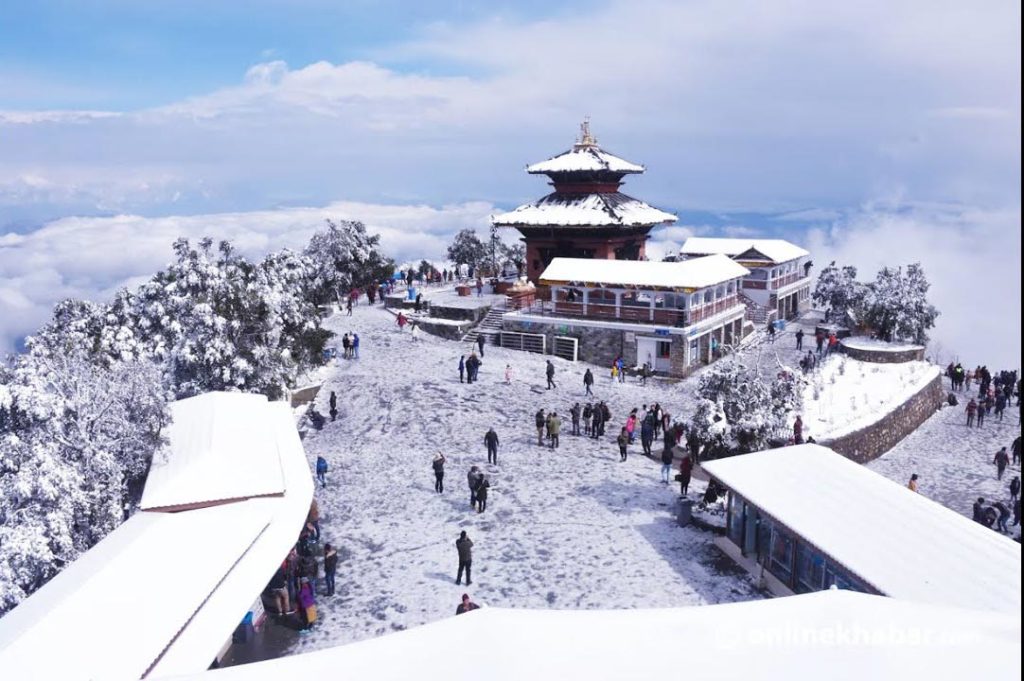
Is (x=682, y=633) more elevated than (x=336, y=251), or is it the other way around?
(x=336, y=251)

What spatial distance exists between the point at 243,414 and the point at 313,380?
427 inches

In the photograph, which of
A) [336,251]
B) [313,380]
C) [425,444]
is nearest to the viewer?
[425,444]

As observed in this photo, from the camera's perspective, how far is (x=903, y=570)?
14.6m

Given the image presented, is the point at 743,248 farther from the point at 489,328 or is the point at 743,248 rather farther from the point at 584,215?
the point at 489,328

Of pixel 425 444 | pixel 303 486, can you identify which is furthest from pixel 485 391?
pixel 303 486

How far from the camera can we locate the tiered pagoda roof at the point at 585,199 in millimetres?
46562

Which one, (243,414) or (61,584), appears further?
(243,414)

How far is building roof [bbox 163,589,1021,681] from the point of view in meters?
9.23

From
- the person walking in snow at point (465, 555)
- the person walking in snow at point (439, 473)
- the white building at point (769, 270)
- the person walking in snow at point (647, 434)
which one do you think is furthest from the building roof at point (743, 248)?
the person walking in snow at point (465, 555)

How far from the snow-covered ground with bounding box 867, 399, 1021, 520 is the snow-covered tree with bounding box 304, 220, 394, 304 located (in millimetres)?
30760

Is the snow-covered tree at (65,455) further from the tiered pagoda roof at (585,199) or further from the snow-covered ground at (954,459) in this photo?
the tiered pagoda roof at (585,199)

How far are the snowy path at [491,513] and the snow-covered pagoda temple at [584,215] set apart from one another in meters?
15.0

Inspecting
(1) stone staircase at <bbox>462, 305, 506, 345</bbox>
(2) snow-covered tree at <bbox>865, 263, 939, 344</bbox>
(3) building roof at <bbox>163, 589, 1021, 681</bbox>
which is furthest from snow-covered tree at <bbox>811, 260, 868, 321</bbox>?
(3) building roof at <bbox>163, 589, 1021, 681</bbox>

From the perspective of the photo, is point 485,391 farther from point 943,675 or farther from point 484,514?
point 943,675
